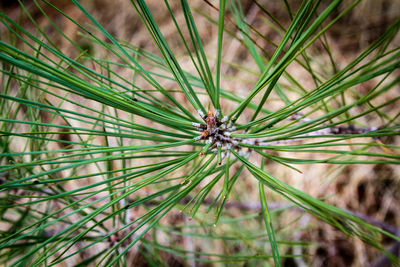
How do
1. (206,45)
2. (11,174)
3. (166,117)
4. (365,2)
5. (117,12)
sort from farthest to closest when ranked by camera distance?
(117,12) → (206,45) → (365,2) → (11,174) → (166,117)

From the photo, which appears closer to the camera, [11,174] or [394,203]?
[11,174]

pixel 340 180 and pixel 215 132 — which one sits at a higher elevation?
pixel 215 132

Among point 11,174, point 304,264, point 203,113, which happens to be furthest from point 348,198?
point 11,174

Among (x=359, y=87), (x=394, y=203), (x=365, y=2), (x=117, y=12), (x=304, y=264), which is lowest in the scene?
(x=304, y=264)

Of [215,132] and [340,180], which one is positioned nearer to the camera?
[215,132]

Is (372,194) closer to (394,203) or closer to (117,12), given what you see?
(394,203)

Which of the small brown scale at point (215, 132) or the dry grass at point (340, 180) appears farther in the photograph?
the dry grass at point (340, 180)

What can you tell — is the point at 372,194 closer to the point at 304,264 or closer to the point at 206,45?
the point at 304,264

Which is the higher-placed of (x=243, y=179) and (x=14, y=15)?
(x=14, y=15)

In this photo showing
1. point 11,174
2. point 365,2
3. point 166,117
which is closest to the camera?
point 166,117

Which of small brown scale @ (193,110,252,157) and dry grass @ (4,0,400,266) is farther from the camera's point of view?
dry grass @ (4,0,400,266)
